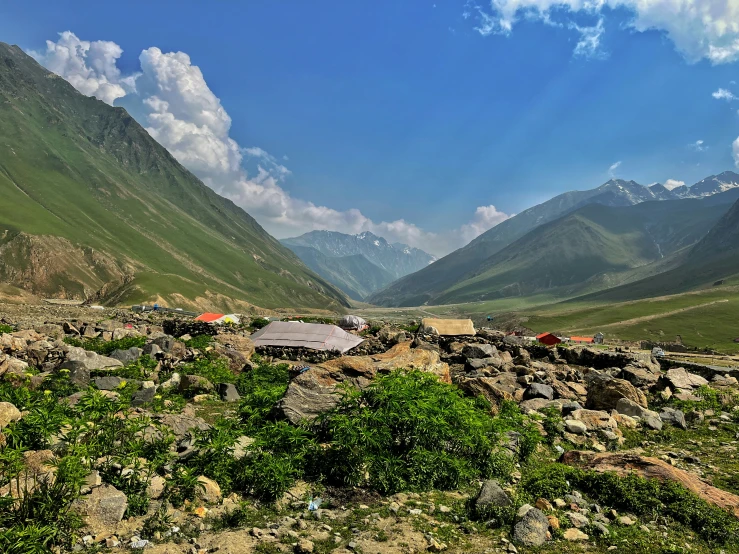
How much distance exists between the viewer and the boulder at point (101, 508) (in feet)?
21.9

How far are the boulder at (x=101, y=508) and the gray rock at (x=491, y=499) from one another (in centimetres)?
653

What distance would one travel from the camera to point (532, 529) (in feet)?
23.9

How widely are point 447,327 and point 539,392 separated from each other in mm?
32001

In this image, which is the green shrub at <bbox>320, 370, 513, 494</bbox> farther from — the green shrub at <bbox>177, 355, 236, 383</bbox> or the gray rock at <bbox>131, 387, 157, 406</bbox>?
the green shrub at <bbox>177, 355, 236, 383</bbox>

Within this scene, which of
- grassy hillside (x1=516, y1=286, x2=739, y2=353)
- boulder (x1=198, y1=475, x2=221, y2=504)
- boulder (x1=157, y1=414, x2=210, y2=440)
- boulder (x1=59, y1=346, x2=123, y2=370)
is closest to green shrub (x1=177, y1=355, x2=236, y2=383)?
boulder (x1=59, y1=346, x2=123, y2=370)

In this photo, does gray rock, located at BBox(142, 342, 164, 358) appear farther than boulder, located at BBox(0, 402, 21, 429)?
Yes

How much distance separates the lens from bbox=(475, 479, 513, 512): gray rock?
317 inches

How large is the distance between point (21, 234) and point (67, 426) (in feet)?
630

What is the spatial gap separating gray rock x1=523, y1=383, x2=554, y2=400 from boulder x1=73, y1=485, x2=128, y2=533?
665 inches

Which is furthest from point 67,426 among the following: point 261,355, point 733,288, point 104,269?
A: point 733,288

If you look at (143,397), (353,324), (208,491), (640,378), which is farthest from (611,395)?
(353,324)

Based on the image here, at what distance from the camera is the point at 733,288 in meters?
176

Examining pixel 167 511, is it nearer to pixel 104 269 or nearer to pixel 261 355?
pixel 261 355

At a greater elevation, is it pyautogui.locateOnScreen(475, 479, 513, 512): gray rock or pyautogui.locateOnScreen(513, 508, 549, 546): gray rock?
pyautogui.locateOnScreen(475, 479, 513, 512): gray rock
